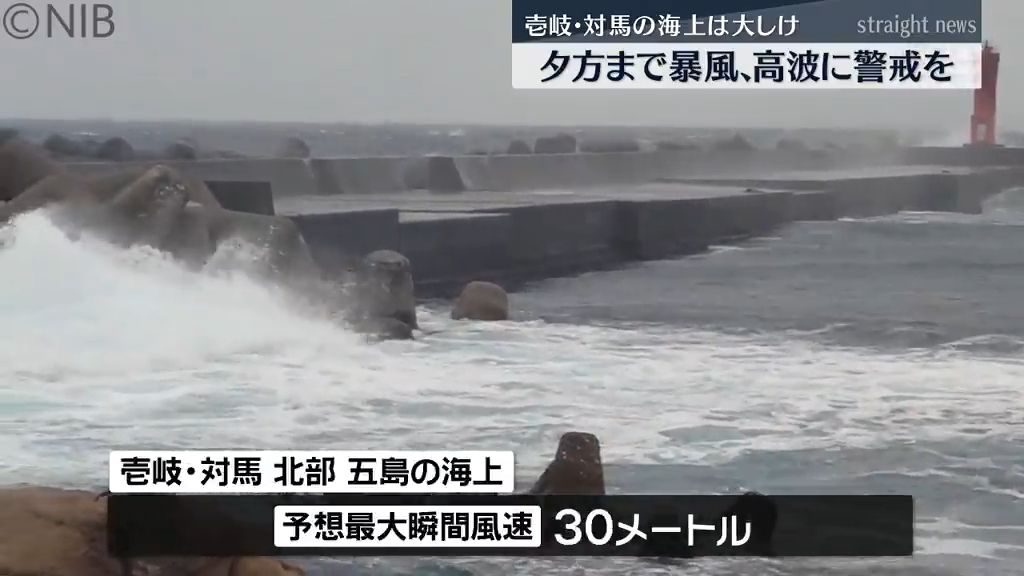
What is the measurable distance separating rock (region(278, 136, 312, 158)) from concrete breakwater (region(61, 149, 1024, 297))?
0.02 metres

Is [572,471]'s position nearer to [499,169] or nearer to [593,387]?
[593,387]

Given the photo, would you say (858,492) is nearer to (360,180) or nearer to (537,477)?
(537,477)

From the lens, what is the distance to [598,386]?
2562 mm

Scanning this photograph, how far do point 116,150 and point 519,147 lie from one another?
793mm

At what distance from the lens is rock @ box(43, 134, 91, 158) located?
2570 millimetres

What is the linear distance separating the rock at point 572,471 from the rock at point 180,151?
921 millimetres

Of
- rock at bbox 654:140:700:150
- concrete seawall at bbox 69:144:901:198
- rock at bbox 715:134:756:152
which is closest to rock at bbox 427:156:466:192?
concrete seawall at bbox 69:144:901:198
